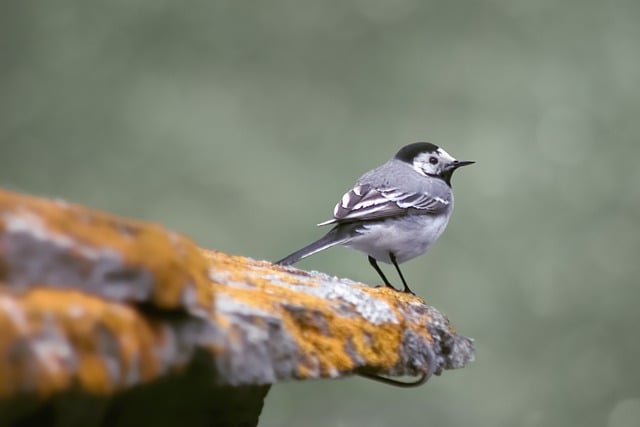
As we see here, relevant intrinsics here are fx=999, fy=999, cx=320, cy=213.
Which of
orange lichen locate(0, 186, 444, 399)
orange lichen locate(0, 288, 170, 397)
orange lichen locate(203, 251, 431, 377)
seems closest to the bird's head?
orange lichen locate(203, 251, 431, 377)

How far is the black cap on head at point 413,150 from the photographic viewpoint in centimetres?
643

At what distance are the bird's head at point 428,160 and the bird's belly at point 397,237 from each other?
77cm

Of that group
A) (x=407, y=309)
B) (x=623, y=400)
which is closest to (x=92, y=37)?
(x=623, y=400)

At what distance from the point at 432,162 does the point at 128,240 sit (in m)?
4.97

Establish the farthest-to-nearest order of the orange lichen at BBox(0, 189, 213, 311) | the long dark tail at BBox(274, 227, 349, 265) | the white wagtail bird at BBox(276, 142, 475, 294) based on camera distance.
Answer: the white wagtail bird at BBox(276, 142, 475, 294)
the long dark tail at BBox(274, 227, 349, 265)
the orange lichen at BBox(0, 189, 213, 311)

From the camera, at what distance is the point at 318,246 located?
496cm

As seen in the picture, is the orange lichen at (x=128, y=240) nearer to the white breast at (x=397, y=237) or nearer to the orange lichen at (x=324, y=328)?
the orange lichen at (x=324, y=328)

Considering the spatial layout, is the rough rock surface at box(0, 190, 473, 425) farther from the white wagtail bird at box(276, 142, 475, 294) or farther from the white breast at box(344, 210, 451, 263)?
the white breast at box(344, 210, 451, 263)

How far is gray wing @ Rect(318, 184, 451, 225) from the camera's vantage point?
5.44m

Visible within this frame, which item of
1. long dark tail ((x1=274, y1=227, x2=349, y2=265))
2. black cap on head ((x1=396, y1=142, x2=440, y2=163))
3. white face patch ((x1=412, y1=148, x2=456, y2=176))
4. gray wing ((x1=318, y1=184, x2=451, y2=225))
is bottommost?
long dark tail ((x1=274, y1=227, x2=349, y2=265))

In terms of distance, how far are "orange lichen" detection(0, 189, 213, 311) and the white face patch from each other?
189 inches

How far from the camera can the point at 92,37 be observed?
10.8 metres

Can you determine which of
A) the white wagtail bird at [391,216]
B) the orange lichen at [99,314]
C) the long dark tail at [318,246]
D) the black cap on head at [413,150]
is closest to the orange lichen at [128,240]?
the orange lichen at [99,314]

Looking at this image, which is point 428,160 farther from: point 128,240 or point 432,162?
point 128,240
